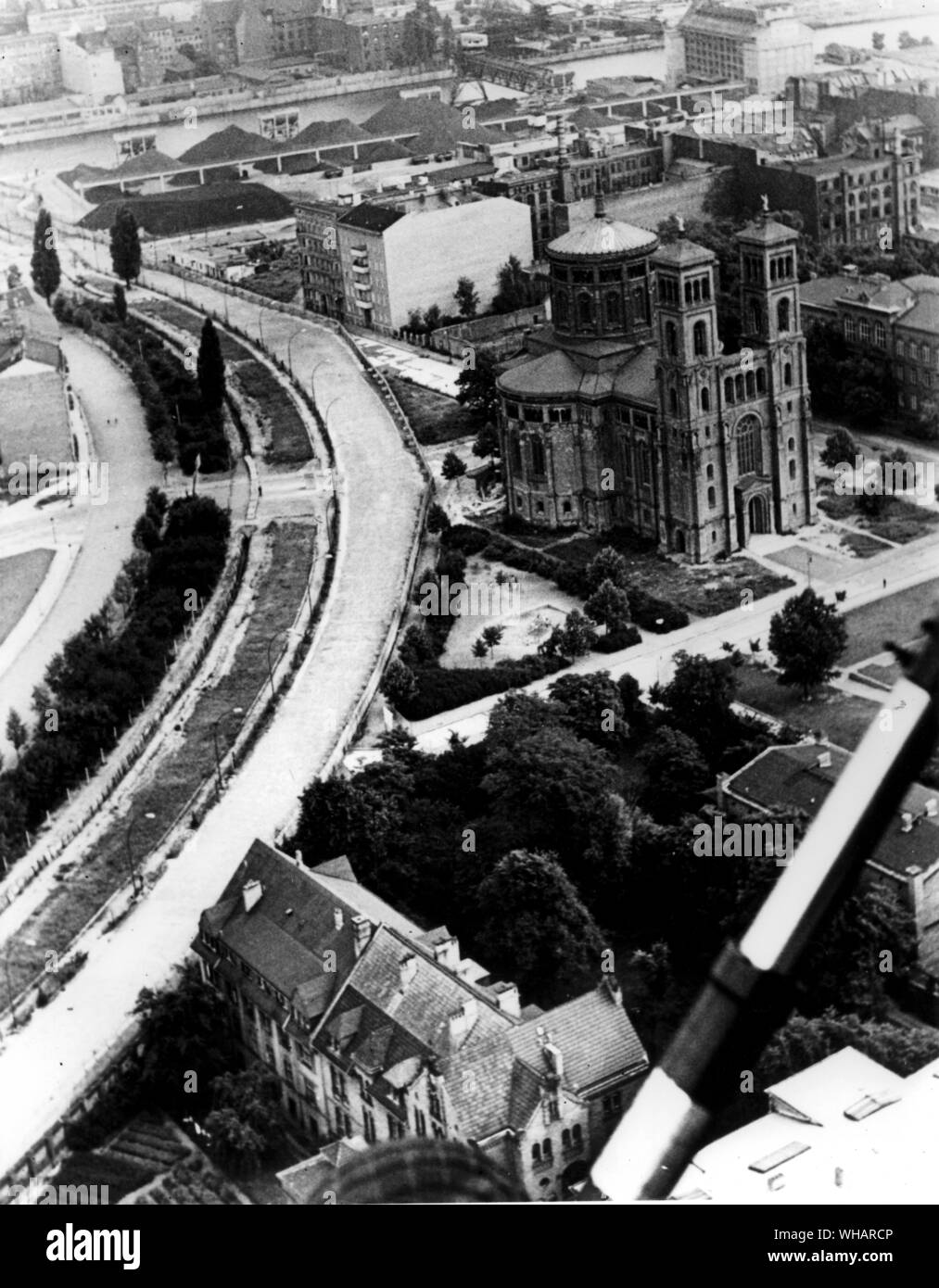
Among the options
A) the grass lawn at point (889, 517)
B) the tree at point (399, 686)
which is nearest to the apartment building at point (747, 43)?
the grass lawn at point (889, 517)

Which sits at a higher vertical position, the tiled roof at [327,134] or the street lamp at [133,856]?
the tiled roof at [327,134]

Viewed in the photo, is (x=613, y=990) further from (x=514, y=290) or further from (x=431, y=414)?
(x=514, y=290)

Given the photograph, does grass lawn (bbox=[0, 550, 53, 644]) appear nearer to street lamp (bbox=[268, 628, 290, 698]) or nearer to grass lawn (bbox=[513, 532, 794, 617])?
street lamp (bbox=[268, 628, 290, 698])

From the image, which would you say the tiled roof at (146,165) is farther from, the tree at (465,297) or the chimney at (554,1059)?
the chimney at (554,1059)

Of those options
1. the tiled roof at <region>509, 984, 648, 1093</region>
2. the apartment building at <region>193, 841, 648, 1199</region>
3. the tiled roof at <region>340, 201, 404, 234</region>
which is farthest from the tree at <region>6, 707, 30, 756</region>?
the tiled roof at <region>340, 201, 404, 234</region>
